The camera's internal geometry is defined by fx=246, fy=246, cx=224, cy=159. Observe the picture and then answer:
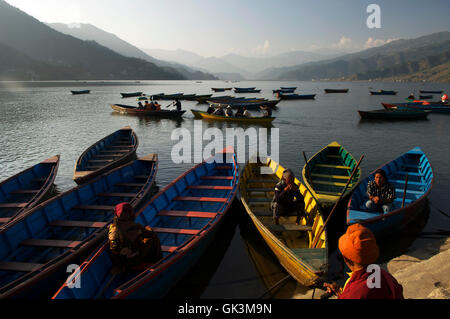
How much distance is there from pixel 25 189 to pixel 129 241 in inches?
364

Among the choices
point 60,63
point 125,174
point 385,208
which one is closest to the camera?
point 385,208

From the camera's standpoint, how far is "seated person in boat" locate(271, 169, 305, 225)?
878 cm

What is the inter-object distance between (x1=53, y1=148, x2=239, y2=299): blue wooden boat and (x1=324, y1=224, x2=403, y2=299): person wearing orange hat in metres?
4.40

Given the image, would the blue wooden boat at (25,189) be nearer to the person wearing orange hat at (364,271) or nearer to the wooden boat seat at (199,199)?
the wooden boat seat at (199,199)

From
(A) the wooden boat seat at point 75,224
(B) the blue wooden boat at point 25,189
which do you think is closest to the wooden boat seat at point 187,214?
(A) the wooden boat seat at point 75,224

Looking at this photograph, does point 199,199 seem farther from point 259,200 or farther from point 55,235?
point 55,235

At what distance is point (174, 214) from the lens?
9.29 meters

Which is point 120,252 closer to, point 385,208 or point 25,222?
point 25,222

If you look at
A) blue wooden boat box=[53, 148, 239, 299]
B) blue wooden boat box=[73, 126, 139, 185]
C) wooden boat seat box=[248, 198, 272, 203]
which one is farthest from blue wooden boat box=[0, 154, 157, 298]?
wooden boat seat box=[248, 198, 272, 203]

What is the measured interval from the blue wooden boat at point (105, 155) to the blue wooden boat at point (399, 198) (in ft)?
40.3

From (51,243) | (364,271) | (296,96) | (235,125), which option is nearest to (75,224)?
(51,243)

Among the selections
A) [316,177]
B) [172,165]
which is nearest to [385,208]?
[316,177]

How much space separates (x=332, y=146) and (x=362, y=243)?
1324 cm

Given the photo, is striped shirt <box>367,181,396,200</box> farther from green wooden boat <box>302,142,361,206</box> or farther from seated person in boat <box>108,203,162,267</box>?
seated person in boat <box>108,203,162,267</box>
